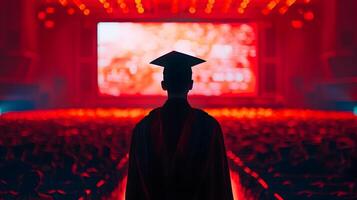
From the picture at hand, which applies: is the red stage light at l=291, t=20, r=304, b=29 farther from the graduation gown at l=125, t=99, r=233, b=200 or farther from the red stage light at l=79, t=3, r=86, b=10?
the graduation gown at l=125, t=99, r=233, b=200

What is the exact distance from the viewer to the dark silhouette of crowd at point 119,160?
4.34 m

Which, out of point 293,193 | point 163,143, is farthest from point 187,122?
point 293,193

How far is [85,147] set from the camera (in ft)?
19.3

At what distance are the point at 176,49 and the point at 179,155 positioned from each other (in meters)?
11.6

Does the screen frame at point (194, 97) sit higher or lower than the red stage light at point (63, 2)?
lower

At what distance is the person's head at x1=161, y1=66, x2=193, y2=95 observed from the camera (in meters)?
1.91

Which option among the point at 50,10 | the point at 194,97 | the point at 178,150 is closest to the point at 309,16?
the point at 194,97

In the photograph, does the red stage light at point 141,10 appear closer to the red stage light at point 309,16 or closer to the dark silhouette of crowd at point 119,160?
the red stage light at point 309,16

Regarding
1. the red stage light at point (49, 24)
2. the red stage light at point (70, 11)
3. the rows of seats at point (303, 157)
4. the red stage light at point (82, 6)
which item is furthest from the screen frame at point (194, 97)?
the rows of seats at point (303, 157)

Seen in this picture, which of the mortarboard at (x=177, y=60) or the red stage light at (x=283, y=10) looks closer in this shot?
the mortarboard at (x=177, y=60)

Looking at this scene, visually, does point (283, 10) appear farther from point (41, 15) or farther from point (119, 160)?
point (119, 160)

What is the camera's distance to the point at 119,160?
5410mm

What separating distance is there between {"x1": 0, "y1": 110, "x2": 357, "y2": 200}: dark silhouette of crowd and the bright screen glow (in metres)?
5.96

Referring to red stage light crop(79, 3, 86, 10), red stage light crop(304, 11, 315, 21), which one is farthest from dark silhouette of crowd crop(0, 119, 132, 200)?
red stage light crop(304, 11, 315, 21)
